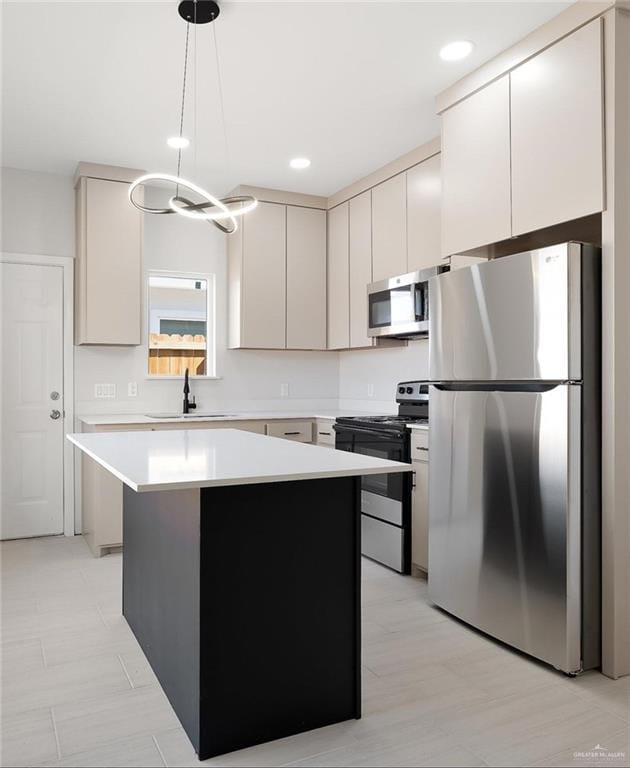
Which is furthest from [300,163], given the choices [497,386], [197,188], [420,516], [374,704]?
[374,704]

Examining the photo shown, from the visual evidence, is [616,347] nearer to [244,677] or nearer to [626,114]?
[626,114]

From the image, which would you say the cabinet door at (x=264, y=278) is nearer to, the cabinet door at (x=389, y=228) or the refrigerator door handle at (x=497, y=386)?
→ the cabinet door at (x=389, y=228)

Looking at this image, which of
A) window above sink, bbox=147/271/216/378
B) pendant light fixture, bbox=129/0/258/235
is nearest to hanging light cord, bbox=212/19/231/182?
pendant light fixture, bbox=129/0/258/235

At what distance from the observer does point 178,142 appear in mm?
3928

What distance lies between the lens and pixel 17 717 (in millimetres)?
2131

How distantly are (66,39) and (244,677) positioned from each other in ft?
9.09

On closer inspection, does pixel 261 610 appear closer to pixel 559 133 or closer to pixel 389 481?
pixel 389 481

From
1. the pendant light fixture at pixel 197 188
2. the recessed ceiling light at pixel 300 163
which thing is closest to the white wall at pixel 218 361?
the recessed ceiling light at pixel 300 163

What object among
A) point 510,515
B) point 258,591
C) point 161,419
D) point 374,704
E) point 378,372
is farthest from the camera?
point 378,372

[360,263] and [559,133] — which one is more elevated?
[559,133]

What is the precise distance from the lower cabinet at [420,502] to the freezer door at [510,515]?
0.30 metres

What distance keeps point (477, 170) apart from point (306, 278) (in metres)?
2.19

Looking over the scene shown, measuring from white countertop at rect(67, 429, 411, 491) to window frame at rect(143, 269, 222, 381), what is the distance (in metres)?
1.97

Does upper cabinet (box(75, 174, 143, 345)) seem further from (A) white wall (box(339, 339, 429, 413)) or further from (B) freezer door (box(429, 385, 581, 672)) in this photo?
(B) freezer door (box(429, 385, 581, 672))
